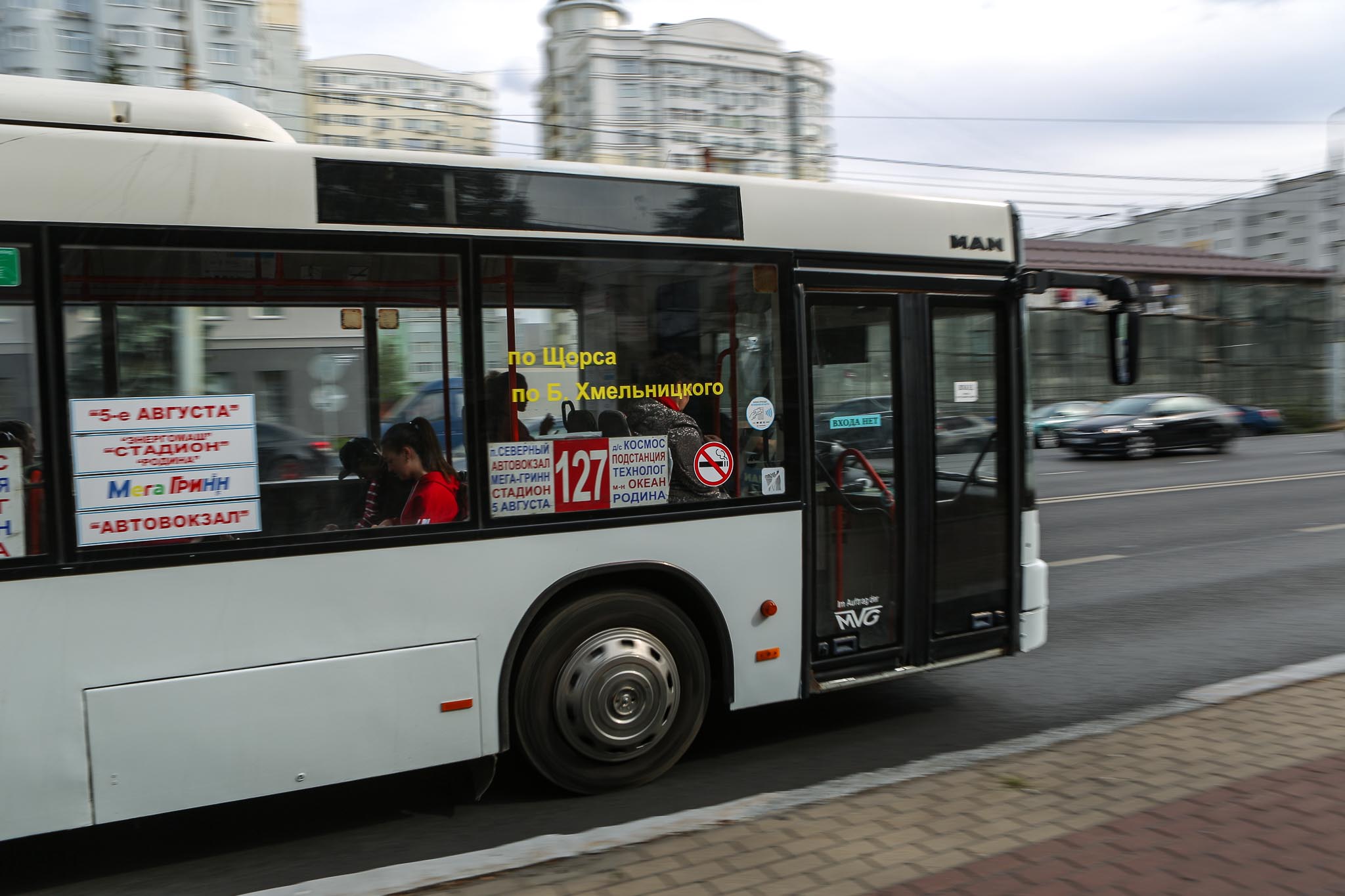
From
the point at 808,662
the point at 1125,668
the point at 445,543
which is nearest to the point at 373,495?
the point at 445,543

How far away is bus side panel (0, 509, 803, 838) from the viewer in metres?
3.58

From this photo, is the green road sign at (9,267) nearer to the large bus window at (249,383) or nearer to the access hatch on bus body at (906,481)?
the large bus window at (249,383)

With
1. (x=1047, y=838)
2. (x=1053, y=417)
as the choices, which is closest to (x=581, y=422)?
(x=1047, y=838)

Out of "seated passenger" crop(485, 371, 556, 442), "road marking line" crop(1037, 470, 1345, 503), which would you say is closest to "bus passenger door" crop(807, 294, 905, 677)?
"seated passenger" crop(485, 371, 556, 442)

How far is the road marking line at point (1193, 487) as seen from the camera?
51.8 feet

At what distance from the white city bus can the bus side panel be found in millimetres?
11

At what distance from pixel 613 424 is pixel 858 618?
164cm

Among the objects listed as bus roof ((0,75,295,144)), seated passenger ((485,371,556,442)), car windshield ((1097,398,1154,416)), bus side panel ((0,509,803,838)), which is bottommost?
bus side panel ((0,509,803,838))

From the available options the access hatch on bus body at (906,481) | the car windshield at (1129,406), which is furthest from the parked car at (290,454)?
the car windshield at (1129,406)

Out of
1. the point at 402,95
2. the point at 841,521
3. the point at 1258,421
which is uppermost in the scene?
the point at 402,95

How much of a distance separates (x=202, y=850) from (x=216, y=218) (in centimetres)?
239

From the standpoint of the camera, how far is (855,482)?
5258 mm

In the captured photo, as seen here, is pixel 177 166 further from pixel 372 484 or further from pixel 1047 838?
pixel 1047 838

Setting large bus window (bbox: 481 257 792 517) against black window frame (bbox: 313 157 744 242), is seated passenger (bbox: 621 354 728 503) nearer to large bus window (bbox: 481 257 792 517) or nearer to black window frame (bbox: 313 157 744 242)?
large bus window (bbox: 481 257 792 517)
